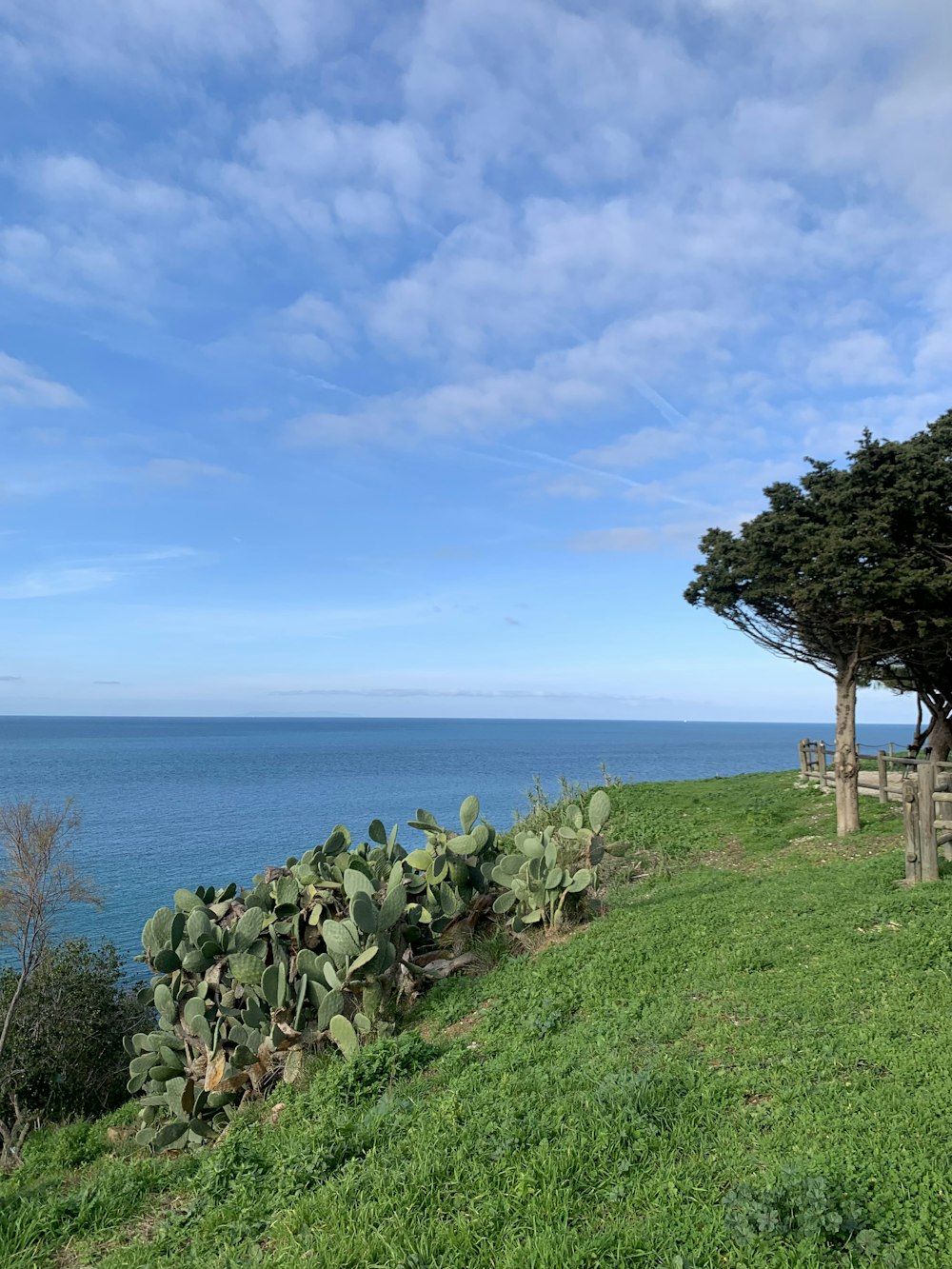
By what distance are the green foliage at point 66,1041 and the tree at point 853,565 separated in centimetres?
1507

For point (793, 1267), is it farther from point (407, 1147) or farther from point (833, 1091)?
point (407, 1147)

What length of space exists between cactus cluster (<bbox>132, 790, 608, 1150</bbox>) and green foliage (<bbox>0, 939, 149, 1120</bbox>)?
18.3 feet

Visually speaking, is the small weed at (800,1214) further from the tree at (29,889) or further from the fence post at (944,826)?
the tree at (29,889)

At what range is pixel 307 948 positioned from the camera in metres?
9.20

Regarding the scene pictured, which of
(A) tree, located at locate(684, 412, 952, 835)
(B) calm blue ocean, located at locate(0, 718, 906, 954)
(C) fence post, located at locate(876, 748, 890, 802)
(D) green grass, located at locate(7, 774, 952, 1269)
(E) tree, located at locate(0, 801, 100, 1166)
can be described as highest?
(A) tree, located at locate(684, 412, 952, 835)

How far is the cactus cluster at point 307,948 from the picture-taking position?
812cm

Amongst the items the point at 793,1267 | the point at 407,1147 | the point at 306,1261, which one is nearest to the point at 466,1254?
the point at 306,1261

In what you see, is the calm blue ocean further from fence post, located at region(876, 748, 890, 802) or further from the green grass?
fence post, located at region(876, 748, 890, 802)

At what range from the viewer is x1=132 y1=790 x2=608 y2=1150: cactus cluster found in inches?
320

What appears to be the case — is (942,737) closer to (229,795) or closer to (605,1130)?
(605,1130)

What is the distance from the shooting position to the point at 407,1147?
506 cm

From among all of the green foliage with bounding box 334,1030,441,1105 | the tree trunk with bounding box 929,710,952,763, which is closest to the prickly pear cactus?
the green foliage with bounding box 334,1030,441,1105

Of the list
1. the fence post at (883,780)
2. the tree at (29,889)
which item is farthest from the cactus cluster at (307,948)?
the fence post at (883,780)

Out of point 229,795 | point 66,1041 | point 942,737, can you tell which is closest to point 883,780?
point 942,737
